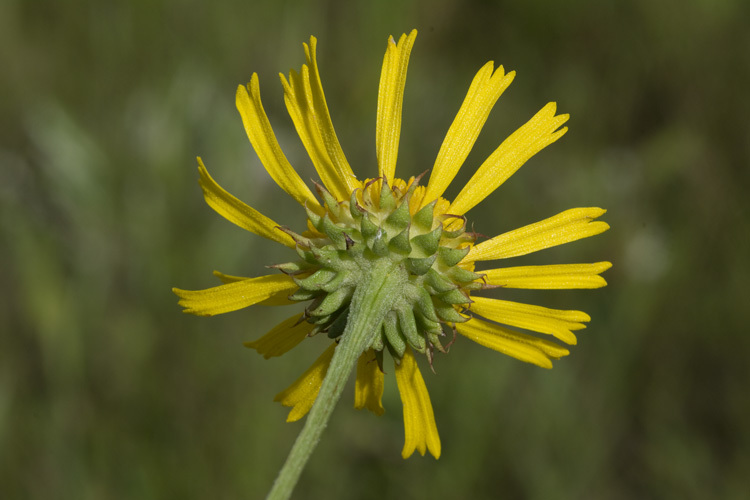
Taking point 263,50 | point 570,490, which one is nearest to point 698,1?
point 263,50

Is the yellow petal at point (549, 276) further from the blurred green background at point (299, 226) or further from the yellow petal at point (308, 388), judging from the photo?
the blurred green background at point (299, 226)

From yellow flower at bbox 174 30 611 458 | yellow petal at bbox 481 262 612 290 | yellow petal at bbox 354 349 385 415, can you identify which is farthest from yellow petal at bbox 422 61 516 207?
yellow petal at bbox 354 349 385 415

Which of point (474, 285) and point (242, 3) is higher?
point (242, 3)

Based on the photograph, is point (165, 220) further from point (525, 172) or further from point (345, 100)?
point (525, 172)

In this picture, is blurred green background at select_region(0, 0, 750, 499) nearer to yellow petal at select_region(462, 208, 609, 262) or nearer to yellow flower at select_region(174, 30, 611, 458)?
yellow flower at select_region(174, 30, 611, 458)

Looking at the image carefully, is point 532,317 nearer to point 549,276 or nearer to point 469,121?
point 549,276
